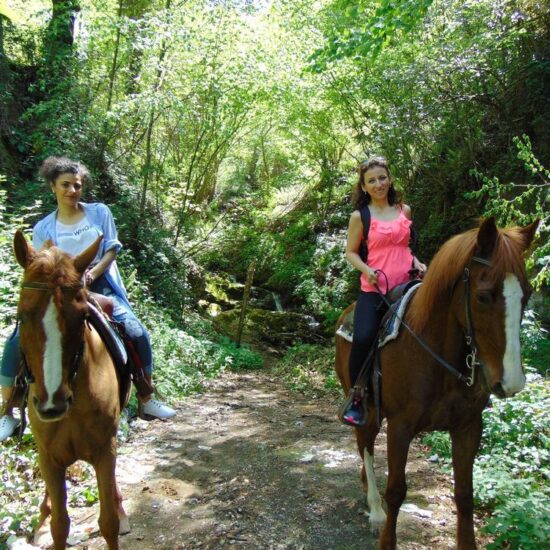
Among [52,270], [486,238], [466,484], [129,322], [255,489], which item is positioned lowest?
[255,489]

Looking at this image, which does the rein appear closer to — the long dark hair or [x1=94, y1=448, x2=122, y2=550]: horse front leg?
the long dark hair

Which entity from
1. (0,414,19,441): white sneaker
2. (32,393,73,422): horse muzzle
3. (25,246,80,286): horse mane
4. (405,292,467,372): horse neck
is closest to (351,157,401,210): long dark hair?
(405,292,467,372): horse neck

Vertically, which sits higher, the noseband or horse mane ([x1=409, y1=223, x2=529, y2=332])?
horse mane ([x1=409, y1=223, x2=529, y2=332])

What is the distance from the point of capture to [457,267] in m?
2.77

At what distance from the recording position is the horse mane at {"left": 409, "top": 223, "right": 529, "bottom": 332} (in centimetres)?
246

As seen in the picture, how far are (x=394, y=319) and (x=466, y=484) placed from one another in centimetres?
119

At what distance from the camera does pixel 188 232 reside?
15.2 meters

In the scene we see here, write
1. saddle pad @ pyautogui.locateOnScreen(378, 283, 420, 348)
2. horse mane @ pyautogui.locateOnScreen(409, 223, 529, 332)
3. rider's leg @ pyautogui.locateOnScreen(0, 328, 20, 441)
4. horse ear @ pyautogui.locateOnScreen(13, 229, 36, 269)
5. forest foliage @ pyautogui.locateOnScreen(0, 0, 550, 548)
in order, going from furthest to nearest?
forest foliage @ pyautogui.locateOnScreen(0, 0, 550, 548) → rider's leg @ pyautogui.locateOnScreen(0, 328, 20, 441) → saddle pad @ pyautogui.locateOnScreen(378, 283, 420, 348) → horse ear @ pyautogui.locateOnScreen(13, 229, 36, 269) → horse mane @ pyautogui.locateOnScreen(409, 223, 529, 332)

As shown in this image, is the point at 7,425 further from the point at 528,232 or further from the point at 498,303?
the point at 528,232

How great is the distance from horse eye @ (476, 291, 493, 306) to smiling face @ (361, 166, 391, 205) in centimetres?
147

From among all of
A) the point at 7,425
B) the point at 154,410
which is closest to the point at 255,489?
the point at 154,410

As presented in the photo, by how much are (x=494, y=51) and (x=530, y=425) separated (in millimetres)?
7673

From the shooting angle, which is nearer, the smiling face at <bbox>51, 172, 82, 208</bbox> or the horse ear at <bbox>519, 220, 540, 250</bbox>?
the horse ear at <bbox>519, 220, 540, 250</bbox>

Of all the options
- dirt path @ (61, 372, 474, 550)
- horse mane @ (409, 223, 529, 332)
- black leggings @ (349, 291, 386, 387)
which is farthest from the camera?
dirt path @ (61, 372, 474, 550)
